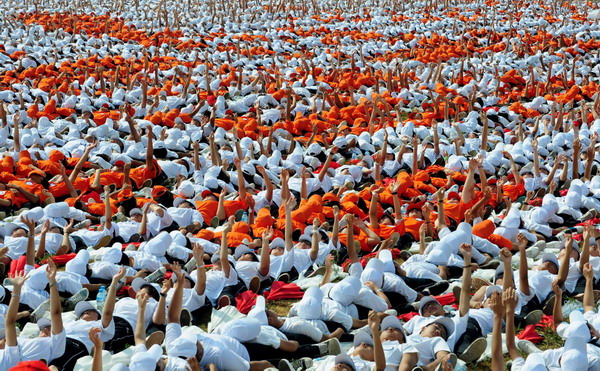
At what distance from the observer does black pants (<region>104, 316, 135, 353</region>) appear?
7305 mm

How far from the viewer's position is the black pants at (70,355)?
6818 mm

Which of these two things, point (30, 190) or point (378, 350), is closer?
point (378, 350)

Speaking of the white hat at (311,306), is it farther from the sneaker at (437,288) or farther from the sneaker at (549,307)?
the sneaker at (549,307)

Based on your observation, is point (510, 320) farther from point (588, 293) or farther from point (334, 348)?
point (334, 348)

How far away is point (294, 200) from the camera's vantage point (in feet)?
33.5

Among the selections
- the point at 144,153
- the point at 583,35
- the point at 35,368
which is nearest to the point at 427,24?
the point at 583,35

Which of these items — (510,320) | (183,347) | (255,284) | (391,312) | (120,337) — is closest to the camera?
(183,347)

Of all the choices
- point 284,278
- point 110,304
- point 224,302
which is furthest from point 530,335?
point 110,304

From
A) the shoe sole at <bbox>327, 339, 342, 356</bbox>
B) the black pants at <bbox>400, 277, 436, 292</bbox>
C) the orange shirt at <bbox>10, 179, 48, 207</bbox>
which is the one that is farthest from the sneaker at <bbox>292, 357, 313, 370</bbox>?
the orange shirt at <bbox>10, 179, 48, 207</bbox>

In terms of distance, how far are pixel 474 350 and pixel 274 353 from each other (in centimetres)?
191

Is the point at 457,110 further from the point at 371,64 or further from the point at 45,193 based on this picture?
the point at 45,193

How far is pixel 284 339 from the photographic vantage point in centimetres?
730

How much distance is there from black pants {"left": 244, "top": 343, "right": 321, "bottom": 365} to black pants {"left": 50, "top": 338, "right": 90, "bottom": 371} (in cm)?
152

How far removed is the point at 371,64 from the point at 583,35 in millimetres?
8617
